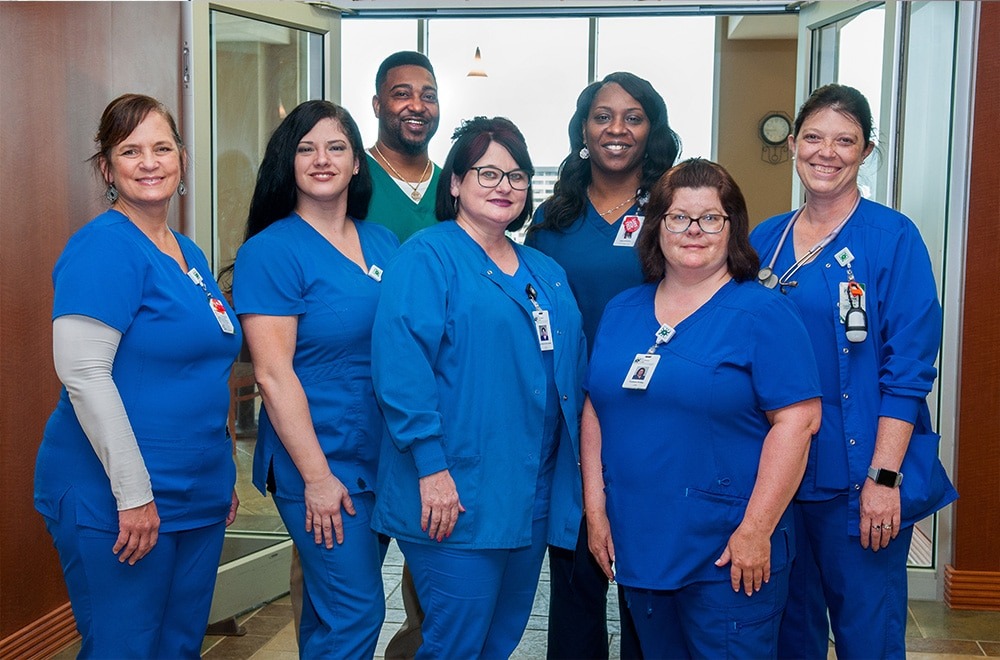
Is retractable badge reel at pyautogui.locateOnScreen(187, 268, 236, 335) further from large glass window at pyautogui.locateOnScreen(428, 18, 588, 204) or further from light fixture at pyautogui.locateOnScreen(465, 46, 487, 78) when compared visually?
light fixture at pyautogui.locateOnScreen(465, 46, 487, 78)

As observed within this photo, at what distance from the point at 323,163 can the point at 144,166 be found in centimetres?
41

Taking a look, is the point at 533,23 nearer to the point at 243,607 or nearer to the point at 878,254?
the point at 243,607

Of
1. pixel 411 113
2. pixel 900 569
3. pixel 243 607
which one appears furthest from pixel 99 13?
pixel 900 569

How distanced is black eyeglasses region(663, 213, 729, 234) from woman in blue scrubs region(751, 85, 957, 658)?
0.22 meters

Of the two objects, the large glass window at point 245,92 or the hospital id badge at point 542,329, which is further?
the large glass window at point 245,92

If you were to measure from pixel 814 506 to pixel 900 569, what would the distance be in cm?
23

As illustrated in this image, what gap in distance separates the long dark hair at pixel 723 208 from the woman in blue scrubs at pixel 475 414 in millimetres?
274

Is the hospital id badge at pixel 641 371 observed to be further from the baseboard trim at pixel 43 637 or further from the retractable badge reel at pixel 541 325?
the baseboard trim at pixel 43 637

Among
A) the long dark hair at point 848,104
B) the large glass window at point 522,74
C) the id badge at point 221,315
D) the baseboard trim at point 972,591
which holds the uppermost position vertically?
the large glass window at point 522,74

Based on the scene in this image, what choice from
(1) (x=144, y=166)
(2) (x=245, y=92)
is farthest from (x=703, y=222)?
(2) (x=245, y=92)

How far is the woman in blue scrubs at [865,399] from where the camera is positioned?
2135mm

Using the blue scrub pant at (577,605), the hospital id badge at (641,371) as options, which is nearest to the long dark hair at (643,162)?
the hospital id badge at (641,371)

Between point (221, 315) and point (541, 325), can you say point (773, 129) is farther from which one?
point (221, 315)

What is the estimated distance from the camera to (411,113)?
124 inches
